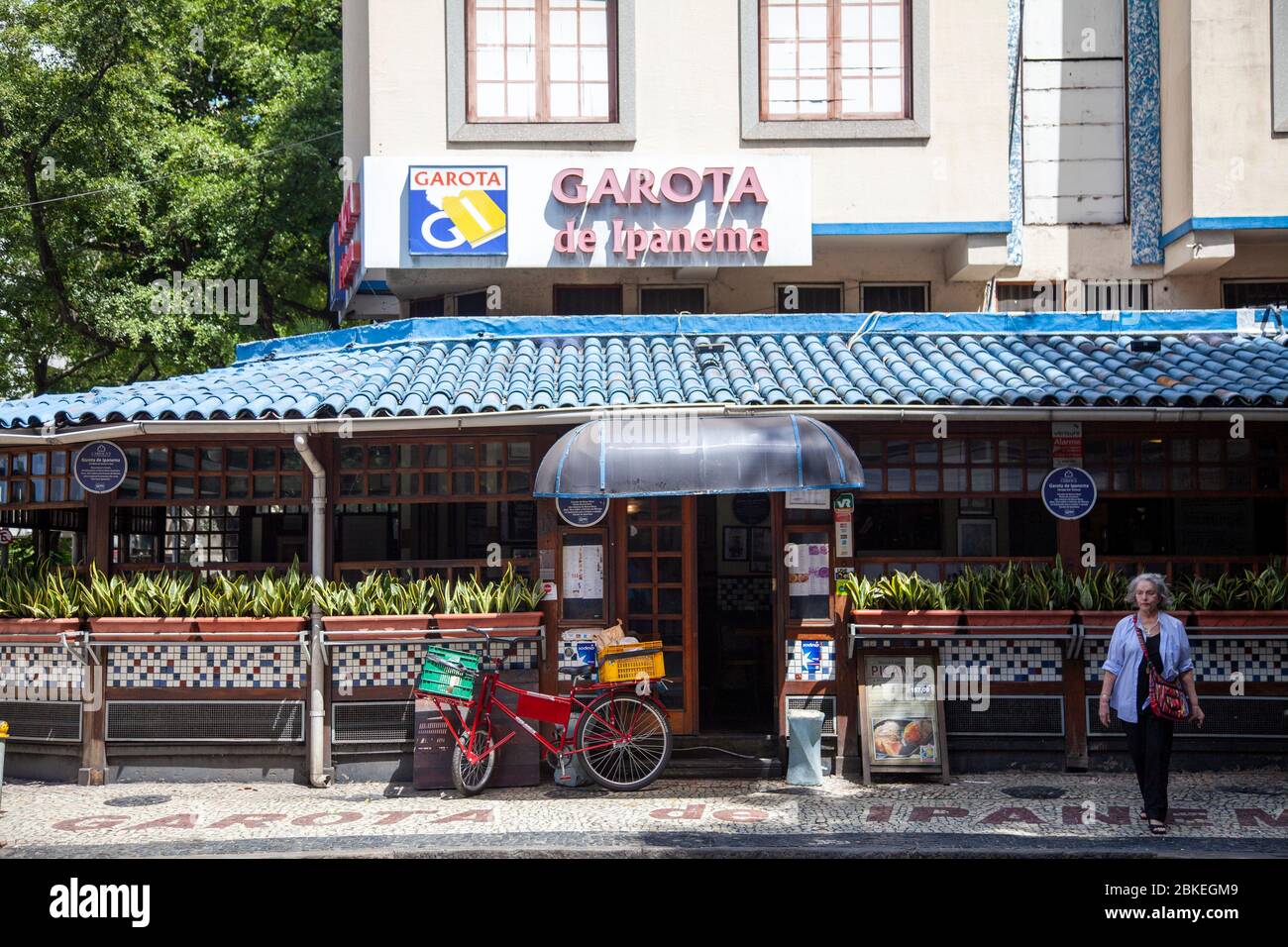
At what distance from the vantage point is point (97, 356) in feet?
81.4

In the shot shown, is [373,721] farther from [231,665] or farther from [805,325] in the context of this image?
[805,325]

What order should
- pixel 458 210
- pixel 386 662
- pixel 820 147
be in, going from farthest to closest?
pixel 820 147 < pixel 458 210 < pixel 386 662

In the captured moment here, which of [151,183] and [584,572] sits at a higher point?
[151,183]

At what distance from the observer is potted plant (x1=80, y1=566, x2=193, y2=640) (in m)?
12.9

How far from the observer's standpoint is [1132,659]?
10586 millimetres

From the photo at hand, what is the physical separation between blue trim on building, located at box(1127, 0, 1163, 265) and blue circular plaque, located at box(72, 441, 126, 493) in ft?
38.2

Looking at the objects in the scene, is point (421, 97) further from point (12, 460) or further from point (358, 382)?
point (12, 460)

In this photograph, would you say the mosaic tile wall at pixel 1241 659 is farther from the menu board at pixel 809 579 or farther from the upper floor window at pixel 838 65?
the upper floor window at pixel 838 65

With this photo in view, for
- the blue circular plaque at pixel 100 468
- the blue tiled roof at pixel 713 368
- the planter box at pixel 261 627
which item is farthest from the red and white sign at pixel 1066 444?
the blue circular plaque at pixel 100 468

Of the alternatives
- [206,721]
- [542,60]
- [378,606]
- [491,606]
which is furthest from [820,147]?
[206,721]

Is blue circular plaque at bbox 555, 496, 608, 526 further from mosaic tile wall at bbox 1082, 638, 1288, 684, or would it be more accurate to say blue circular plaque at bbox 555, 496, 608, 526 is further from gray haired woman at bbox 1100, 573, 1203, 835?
gray haired woman at bbox 1100, 573, 1203, 835

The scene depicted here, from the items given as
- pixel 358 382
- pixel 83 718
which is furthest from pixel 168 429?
pixel 83 718

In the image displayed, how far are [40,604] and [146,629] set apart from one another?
1180 mm

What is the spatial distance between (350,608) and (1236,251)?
11124 mm
